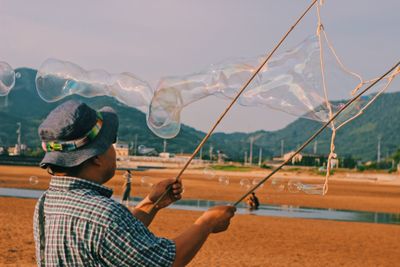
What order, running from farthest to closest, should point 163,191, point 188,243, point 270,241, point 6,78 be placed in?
point 270,241
point 6,78
point 163,191
point 188,243

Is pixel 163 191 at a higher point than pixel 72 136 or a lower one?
lower

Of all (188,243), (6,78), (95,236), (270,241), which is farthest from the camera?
(270,241)

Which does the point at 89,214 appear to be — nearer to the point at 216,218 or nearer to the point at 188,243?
the point at 188,243

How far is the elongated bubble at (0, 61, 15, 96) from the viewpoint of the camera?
995 cm

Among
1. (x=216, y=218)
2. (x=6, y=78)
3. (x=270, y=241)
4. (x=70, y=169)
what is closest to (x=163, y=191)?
(x=216, y=218)

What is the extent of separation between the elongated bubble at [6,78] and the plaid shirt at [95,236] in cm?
793

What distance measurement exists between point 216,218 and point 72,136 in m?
0.72

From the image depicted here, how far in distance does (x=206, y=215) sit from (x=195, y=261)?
1029 cm

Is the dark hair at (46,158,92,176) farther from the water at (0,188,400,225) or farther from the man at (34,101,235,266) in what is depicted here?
the water at (0,188,400,225)

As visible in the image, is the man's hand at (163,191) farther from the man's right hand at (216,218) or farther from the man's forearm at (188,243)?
the man's forearm at (188,243)

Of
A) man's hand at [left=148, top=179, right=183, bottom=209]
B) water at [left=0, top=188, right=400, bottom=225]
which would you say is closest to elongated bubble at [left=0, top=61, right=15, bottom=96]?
man's hand at [left=148, top=179, right=183, bottom=209]

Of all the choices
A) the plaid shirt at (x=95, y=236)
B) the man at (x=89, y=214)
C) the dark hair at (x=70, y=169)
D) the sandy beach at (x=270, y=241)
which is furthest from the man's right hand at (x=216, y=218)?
the sandy beach at (x=270, y=241)

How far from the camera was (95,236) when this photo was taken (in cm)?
231

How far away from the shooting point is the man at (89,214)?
2314 mm
